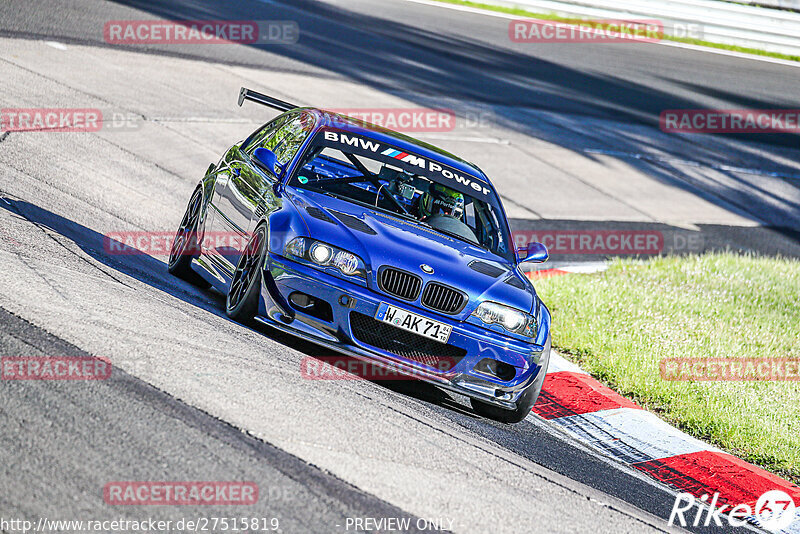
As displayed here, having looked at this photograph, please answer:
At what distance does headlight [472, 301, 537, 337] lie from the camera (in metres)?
5.99

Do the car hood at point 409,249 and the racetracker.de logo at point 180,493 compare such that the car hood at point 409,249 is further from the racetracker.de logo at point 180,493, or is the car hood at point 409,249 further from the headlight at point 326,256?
the racetracker.de logo at point 180,493

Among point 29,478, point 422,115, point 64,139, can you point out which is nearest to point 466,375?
point 29,478

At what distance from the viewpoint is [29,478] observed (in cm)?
355

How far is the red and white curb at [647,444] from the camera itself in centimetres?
606

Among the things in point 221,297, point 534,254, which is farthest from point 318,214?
point 534,254

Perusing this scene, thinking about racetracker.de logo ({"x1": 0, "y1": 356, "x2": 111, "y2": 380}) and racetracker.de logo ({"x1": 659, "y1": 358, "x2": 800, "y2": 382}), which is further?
racetracker.de logo ({"x1": 659, "y1": 358, "x2": 800, "y2": 382})

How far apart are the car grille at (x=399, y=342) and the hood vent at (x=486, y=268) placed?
2.24 ft

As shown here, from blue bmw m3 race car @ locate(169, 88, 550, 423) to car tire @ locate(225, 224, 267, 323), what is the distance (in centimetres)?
1

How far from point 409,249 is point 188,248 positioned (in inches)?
80.7

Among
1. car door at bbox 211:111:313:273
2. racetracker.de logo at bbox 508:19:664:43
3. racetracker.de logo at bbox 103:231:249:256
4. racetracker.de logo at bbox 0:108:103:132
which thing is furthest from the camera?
racetracker.de logo at bbox 508:19:664:43

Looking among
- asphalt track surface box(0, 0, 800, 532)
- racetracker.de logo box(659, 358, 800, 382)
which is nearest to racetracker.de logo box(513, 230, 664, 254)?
asphalt track surface box(0, 0, 800, 532)

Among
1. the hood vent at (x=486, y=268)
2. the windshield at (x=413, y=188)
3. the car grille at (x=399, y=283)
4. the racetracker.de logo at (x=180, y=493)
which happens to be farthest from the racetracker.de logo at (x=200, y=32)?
the racetracker.de logo at (x=180, y=493)

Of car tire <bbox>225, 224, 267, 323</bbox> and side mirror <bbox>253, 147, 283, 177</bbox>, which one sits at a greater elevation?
side mirror <bbox>253, 147, 283, 177</bbox>

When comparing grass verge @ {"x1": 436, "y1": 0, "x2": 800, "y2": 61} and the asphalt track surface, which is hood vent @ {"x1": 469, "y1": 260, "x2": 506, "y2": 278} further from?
grass verge @ {"x1": 436, "y1": 0, "x2": 800, "y2": 61}
